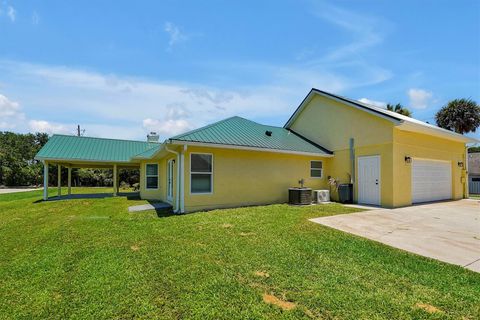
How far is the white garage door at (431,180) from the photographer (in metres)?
12.3

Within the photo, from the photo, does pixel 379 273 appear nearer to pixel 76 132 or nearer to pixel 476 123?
pixel 476 123

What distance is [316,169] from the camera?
13.7 metres

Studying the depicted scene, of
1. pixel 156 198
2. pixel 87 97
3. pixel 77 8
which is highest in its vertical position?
pixel 77 8

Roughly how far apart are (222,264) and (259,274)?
76cm

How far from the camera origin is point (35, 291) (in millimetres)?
Result: 3689

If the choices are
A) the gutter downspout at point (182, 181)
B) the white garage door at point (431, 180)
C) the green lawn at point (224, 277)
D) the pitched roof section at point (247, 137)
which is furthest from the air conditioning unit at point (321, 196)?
the gutter downspout at point (182, 181)

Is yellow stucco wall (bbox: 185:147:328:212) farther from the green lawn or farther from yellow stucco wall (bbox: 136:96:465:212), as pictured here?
the green lawn

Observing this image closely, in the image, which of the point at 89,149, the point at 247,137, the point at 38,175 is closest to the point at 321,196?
the point at 247,137

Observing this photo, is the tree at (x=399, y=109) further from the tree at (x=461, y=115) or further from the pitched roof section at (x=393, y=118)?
the tree at (x=461, y=115)

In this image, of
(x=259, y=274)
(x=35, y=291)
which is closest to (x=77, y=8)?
(x=35, y=291)

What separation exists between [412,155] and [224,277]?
11.4 m

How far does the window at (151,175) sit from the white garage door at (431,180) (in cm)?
1425

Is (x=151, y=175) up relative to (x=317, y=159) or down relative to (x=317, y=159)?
down

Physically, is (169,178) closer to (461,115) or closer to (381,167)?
(381,167)
